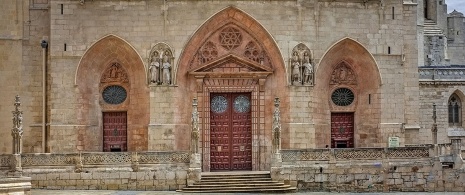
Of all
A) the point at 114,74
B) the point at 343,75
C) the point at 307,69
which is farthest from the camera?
the point at 343,75

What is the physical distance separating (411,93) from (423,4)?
881 inches

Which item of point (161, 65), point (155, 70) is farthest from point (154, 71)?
point (161, 65)

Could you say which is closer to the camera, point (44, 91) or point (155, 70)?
point (155, 70)

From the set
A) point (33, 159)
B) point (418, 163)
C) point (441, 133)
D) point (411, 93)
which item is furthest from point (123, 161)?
point (441, 133)

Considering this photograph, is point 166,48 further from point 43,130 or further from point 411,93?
point 411,93

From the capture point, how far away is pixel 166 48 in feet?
98.2

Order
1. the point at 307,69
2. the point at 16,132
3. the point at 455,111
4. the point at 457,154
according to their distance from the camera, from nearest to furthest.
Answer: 1. the point at 16,132
2. the point at 457,154
3. the point at 307,69
4. the point at 455,111

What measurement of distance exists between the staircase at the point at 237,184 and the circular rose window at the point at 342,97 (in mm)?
6448

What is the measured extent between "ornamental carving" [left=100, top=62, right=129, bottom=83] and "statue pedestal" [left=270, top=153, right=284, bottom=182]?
27.0ft

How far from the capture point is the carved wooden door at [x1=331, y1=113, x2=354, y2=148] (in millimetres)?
31797

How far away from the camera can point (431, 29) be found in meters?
52.2

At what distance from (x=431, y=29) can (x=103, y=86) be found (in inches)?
1165

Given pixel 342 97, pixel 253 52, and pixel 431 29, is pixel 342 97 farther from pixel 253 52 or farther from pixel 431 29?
pixel 431 29

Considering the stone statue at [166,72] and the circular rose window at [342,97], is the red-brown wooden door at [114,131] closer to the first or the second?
the stone statue at [166,72]
